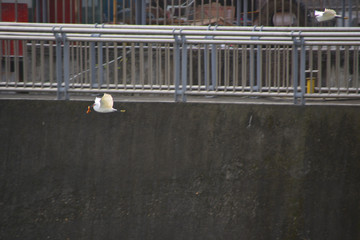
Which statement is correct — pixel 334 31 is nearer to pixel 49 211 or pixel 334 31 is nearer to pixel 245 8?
pixel 49 211

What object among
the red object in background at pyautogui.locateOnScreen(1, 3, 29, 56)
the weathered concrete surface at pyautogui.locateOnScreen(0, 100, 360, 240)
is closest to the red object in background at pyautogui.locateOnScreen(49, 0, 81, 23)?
the red object in background at pyautogui.locateOnScreen(1, 3, 29, 56)

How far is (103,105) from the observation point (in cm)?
692

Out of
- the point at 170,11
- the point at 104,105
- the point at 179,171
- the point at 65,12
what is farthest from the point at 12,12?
the point at 179,171

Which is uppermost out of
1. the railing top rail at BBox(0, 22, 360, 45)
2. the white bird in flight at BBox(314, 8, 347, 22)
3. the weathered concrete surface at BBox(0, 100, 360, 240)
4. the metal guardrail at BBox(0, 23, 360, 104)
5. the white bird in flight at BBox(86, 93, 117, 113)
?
the white bird in flight at BBox(314, 8, 347, 22)

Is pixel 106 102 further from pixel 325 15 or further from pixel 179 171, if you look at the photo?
pixel 325 15

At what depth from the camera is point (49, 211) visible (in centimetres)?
699

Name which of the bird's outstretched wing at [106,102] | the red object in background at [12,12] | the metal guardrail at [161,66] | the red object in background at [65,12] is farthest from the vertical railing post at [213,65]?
the red object in background at [12,12]

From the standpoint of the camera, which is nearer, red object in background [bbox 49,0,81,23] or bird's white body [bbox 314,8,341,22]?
bird's white body [bbox 314,8,341,22]

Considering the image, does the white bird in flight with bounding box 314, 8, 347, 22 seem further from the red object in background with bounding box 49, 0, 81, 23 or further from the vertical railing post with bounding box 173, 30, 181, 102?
the vertical railing post with bounding box 173, 30, 181, 102

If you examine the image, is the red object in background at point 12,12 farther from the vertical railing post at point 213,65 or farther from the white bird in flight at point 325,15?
the vertical railing post at point 213,65

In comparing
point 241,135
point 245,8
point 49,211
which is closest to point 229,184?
point 241,135

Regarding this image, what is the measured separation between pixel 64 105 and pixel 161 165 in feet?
3.81

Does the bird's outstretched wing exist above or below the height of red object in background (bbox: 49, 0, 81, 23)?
below

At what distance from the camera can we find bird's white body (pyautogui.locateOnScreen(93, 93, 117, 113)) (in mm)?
6902
